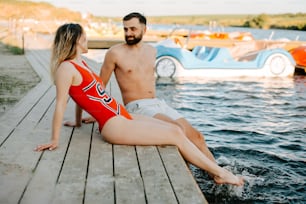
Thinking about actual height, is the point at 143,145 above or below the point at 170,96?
above

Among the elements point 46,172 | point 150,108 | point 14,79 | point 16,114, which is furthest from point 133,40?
point 14,79

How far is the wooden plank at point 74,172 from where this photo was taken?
2.62m

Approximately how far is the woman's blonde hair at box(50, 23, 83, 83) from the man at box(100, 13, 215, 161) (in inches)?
31.8

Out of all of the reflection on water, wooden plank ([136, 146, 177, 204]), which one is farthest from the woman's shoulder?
the reflection on water

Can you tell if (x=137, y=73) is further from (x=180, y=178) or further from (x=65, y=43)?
(x=180, y=178)

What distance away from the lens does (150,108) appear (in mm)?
4336

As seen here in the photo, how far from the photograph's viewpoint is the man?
426 centimetres

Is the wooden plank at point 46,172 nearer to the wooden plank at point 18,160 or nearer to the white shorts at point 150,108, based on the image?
the wooden plank at point 18,160

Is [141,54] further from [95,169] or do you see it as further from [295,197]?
[295,197]

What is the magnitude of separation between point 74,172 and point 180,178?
0.75 metres

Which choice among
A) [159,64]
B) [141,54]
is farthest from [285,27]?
[141,54]

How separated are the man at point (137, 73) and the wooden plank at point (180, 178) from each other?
77 centimetres

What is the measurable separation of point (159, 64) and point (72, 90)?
371 inches

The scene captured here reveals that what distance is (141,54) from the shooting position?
4.55m
